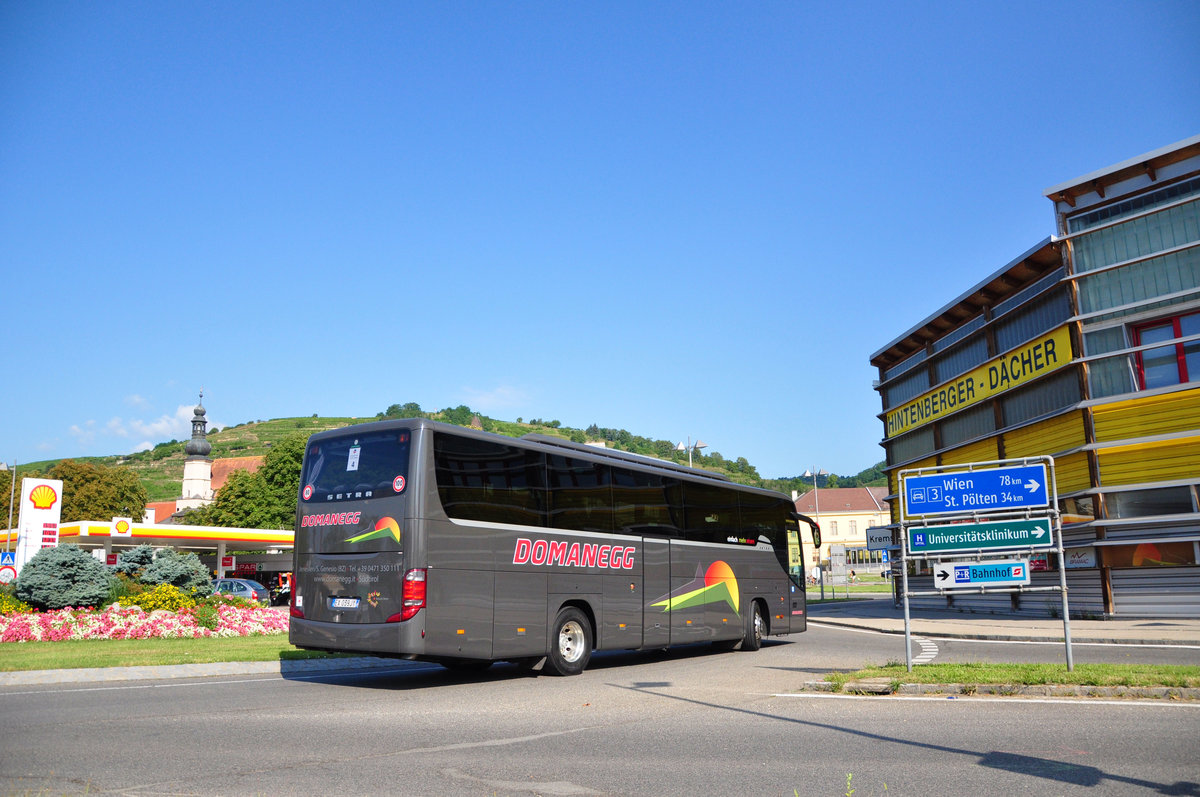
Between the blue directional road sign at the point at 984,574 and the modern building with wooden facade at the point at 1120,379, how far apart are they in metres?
12.6

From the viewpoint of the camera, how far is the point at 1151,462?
24656 millimetres

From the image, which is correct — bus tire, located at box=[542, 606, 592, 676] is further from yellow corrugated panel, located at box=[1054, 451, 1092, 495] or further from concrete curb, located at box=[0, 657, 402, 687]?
yellow corrugated panel, located at box=[1054, 451, 1092, 495]

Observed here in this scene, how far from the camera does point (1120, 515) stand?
2523 cm

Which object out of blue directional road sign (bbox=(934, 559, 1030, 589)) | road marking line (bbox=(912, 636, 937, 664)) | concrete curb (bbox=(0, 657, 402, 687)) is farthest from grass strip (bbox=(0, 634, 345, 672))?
blue directional road sign (bbox=(934, 559, 1030, 589))

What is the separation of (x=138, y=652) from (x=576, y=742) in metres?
11.6

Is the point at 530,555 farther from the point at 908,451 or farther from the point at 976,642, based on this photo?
the point at 908,451

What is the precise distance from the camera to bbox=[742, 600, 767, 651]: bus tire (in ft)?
61.2

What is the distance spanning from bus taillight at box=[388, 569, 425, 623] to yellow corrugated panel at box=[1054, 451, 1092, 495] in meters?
20.8

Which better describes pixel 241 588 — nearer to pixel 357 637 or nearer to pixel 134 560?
pixel 134 560

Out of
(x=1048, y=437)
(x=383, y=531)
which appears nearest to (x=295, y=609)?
(x=383, y=531)

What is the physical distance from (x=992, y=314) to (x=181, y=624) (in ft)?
88.9

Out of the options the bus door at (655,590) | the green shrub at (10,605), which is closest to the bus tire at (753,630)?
the bus door at (655,590)

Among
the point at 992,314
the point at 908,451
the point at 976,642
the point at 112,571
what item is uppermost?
the point at 992,314

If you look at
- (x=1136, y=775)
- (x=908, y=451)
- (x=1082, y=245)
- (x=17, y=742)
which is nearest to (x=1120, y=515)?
(x=1082, y=245)
